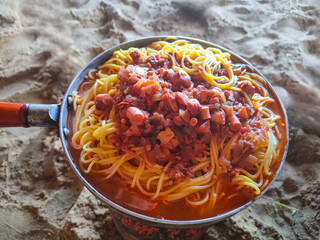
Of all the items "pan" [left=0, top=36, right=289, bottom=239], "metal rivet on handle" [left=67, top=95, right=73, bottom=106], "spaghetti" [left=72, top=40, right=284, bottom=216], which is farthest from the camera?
"metal rivet on handle" [left=67, top=95, right=73, bottom=106]

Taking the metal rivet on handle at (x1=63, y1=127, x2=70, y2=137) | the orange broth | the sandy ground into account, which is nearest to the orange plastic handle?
the metal rivet on handle at (x1=63, y1=127, x2=70, y2=137)

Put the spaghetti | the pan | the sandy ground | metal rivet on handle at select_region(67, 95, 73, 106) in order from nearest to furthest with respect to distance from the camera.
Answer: the pan → the spaghetti → metal rivet on handle at select_region(67, 95, 73, 106) → the sandy ground

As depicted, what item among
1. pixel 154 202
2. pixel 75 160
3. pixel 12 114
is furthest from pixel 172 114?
pixel 12 114

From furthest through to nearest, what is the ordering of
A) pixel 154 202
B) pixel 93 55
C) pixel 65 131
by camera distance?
pixel 93 55 → pixel 65 131 → pixel 154 202

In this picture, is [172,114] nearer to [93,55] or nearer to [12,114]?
[12,114]

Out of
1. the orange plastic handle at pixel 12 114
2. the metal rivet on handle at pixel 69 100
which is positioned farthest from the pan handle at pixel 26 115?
the metal rivet on handle at pixel 69 100

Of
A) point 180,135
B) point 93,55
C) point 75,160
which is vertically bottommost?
point 93,55

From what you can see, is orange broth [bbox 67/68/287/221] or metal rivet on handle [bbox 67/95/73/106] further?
metal rivet on handle [bbox 67/95/73/106]

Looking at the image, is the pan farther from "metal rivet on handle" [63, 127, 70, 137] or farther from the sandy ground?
the sandy ground
